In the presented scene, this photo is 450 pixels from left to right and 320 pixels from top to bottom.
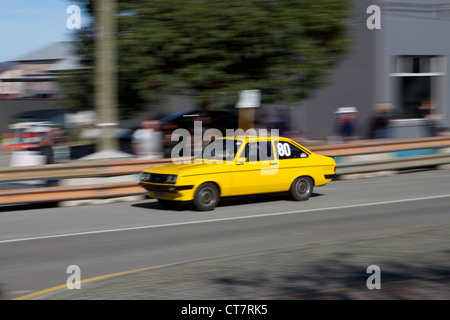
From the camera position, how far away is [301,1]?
60.8 feet

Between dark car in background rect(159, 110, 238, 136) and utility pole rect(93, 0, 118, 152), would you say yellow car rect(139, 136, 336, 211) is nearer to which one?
utility pole rect(93, 0, 118, 152)

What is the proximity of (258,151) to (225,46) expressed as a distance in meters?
5.63

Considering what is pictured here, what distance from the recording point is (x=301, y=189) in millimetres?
14125

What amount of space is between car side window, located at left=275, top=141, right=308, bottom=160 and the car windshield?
92 cm

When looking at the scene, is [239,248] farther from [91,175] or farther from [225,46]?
[225,46]

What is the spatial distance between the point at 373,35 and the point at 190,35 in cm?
740

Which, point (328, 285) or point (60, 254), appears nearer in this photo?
point (328, 285)

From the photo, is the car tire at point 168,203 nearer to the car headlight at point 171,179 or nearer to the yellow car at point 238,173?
the yellow car at point 238,173

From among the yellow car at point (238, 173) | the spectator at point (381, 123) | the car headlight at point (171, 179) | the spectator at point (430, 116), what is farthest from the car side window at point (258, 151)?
the spectator at point (430, 116)

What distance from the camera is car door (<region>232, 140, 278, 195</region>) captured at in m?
13.3

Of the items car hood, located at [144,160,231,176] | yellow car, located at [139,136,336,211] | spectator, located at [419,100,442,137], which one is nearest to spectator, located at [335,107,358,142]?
spectator, located at [419,100,442,137]

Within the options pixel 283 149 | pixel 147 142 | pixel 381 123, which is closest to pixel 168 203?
pixel 283 149

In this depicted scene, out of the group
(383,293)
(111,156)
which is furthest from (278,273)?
(111,156)

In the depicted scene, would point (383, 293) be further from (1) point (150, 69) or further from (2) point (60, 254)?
(1) point (150, 69)
